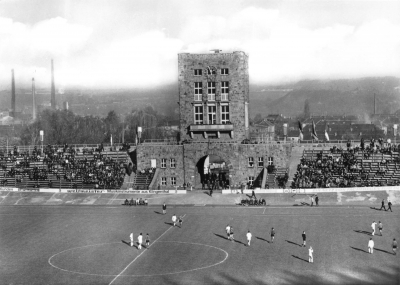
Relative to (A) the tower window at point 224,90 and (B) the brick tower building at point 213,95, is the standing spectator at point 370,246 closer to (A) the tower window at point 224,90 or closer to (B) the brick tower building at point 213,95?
(B) the brick tower building at point 213,95

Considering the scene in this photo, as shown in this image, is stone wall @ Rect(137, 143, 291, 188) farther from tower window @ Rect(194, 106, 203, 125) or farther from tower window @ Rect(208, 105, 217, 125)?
tower window @ Rect(208, 105, 217, 125)

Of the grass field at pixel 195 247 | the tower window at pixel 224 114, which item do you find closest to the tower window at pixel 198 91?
the tower window at pixel 224 114

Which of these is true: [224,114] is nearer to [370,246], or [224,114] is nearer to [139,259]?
[370,246]

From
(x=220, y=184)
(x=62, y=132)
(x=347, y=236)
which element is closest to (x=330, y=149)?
(x=220, y=184)

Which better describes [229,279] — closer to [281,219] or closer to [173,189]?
[281,219]

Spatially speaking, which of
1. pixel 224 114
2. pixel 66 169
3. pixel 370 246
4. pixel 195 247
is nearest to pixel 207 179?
pixel 224 114

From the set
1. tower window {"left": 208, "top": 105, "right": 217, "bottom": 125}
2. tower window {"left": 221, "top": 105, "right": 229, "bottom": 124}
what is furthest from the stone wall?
tower window {"left": 221, "top": 105, "right": 229, "bottom": 124}
